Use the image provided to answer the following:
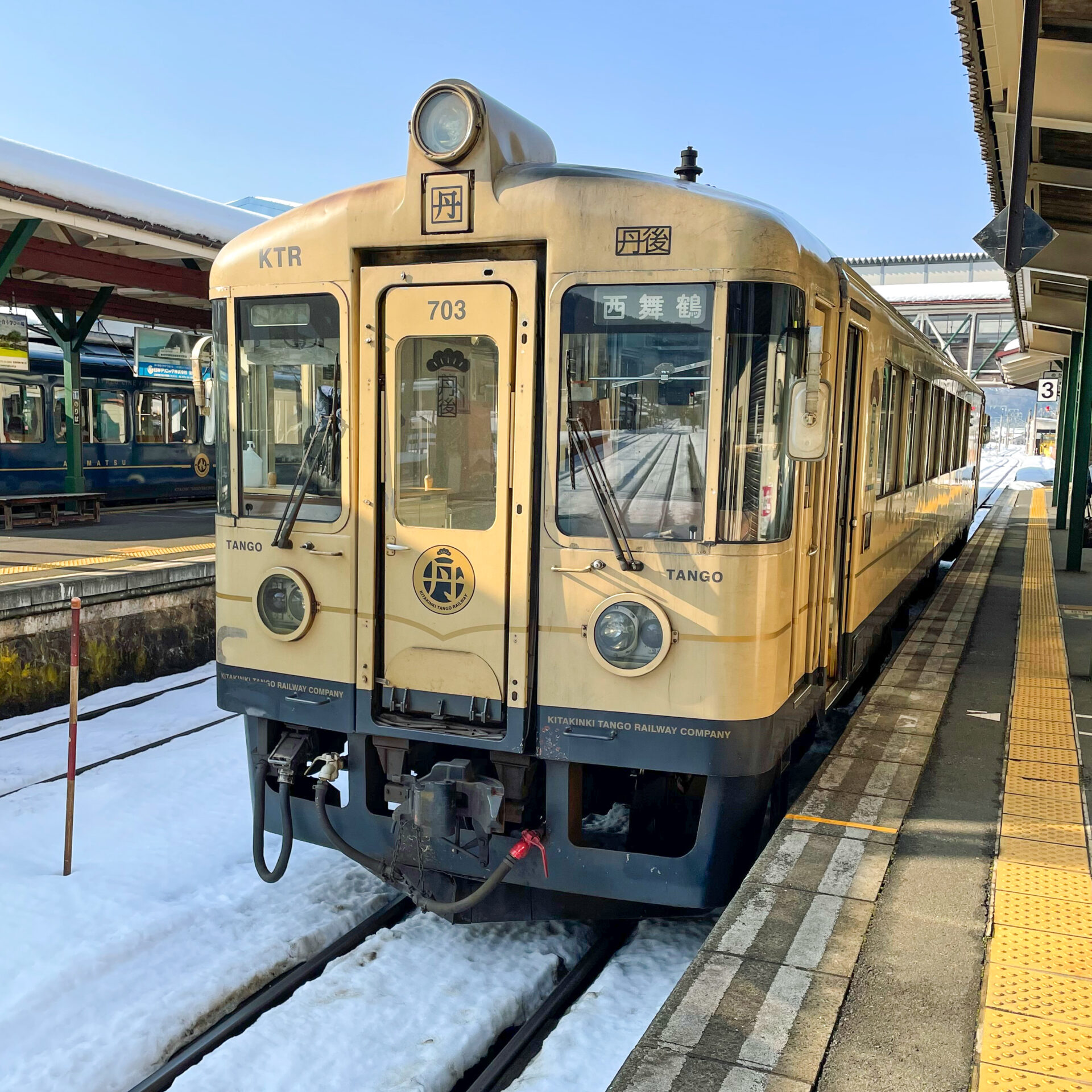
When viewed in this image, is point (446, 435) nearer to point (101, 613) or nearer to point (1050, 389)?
point (101, 613)

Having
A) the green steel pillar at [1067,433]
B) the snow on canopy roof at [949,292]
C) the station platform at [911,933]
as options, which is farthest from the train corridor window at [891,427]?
the snow on canopy roof at [949,292]

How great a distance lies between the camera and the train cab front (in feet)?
13.0

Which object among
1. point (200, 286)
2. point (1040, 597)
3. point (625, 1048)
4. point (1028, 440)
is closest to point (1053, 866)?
point (625, 1048)

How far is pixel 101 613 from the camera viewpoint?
935cm

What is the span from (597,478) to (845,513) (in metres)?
2.19

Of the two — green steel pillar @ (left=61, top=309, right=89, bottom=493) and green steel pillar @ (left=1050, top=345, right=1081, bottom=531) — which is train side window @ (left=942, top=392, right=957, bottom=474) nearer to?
green steel pillar @ (left=1050, top=345, right=1081, bottom=531)

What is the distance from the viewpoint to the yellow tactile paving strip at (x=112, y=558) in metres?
10.3

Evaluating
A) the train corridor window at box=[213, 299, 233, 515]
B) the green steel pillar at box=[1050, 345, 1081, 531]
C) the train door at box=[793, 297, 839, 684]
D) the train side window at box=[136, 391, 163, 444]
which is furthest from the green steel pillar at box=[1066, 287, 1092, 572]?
the train side window at box=[136, 391, 163, 444]

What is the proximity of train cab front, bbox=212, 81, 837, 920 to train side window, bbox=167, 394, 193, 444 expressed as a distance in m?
18.0

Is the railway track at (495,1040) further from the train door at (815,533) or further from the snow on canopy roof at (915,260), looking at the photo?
the snow on canopy roof at (915,260)

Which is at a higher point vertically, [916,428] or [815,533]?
[916,428]

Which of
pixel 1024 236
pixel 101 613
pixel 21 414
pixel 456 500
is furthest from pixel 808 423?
pixel 21 414

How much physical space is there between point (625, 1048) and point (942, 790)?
2122 millimetres

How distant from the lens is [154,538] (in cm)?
1357
